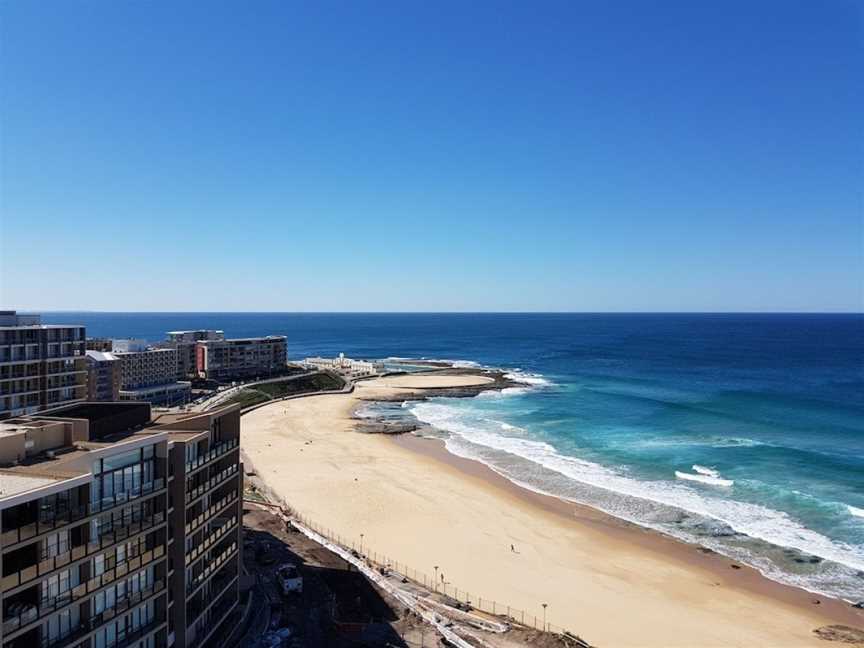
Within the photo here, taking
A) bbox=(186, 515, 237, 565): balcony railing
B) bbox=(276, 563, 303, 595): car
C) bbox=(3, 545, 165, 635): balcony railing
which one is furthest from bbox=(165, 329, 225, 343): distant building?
bbox=(3, 545, 165, 635): balcony railing

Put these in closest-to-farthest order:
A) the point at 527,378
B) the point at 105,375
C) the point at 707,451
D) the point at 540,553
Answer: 1. the point at 540,553
2. the point at 707,451
3. the point at 105,375
4. the point at 527,378

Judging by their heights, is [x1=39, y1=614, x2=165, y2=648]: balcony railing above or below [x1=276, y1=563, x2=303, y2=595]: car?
above

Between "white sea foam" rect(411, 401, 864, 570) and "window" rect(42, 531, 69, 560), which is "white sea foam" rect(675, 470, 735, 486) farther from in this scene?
"window" rect(42, 531, 69, 560)

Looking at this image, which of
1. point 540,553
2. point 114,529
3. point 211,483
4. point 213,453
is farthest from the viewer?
point 540,553

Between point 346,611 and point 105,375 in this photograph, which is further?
point 105,375

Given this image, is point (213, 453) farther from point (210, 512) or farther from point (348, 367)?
point (348, 367)

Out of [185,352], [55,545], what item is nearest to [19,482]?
[55,545]

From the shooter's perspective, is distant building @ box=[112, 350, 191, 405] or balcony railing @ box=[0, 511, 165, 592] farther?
distant building @ box=[112, 350, 191, 405]
